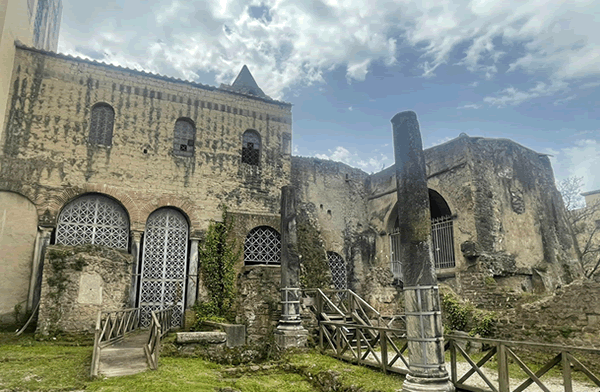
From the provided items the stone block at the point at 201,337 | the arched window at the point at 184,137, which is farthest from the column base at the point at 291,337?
the arched window at the point at 184,137

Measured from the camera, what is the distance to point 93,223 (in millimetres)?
13125

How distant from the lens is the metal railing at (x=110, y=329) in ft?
22.5

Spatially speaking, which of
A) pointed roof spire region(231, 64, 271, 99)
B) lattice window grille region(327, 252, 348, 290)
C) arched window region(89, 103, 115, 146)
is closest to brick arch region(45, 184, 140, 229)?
arched window region(89, 103, 115, 146)

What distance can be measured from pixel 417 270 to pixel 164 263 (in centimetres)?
993

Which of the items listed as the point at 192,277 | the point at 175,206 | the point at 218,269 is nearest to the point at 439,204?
the point at 218,269

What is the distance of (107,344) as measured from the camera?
328 inches

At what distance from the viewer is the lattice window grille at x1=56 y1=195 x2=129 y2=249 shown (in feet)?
41.7

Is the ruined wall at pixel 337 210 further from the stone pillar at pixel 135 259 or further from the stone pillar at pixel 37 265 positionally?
the stone pillar at pixel 37 265

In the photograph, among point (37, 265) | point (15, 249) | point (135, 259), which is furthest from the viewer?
point (135, 259)

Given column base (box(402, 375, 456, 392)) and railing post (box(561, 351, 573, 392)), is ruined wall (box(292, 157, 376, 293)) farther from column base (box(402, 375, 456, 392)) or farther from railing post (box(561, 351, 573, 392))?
railing post (box(561, 351, 573, 392))

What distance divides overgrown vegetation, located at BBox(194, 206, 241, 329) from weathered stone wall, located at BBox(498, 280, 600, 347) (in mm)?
8463

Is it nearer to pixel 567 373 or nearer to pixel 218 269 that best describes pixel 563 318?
pixel 567 373

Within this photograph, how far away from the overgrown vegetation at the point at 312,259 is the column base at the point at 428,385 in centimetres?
1023

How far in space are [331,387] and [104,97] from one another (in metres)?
11.8
